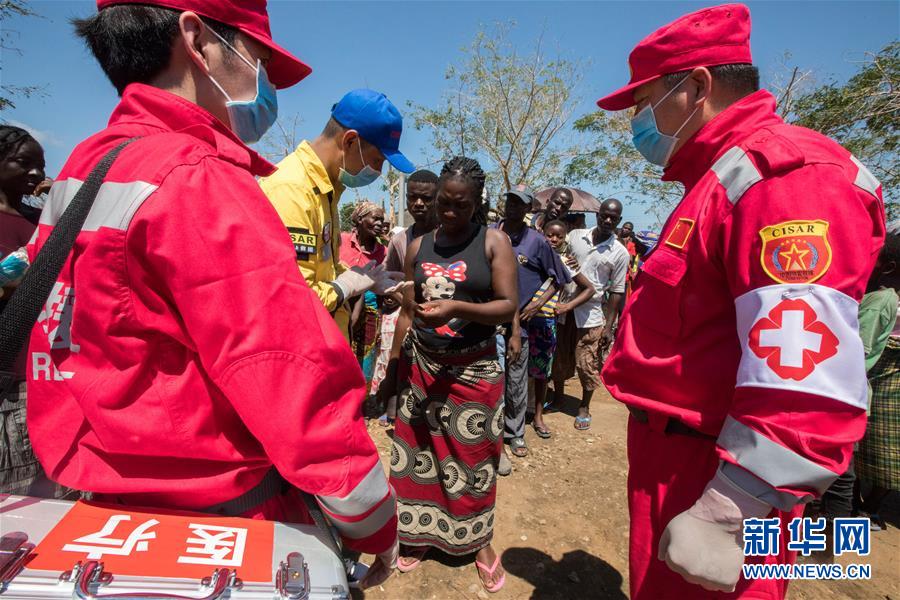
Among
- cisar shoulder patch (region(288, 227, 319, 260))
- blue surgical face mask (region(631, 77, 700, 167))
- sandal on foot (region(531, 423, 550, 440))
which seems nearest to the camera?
blue surgical face mask (region(631, 77, 700, 167))

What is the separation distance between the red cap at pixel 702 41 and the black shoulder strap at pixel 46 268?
1.55m

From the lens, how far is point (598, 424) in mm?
5285

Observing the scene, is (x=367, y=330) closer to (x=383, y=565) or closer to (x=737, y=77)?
(x=383, y=565)

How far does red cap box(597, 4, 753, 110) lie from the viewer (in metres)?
1.45

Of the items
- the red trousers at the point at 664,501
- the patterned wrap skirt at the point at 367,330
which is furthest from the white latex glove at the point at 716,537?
the patterned wrap skirt at the point at 367,330

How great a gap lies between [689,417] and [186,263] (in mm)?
1329

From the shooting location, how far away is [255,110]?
1235 millimetres

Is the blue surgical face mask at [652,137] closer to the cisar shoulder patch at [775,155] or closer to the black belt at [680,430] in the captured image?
the cisar shoulder patch at [775,155]

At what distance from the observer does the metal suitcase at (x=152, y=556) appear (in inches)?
28.3

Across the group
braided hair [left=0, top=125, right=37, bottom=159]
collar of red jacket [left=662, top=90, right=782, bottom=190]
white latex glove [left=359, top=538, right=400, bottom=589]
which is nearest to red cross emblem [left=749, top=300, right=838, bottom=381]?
collar of red jacket [left=662, top=90, right=782, bottom=190]

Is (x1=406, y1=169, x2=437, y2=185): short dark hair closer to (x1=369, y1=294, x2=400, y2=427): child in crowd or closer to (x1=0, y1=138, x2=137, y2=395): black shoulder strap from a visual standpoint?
(x1=369, y1=294, x2=400, y2=427): child in crowd

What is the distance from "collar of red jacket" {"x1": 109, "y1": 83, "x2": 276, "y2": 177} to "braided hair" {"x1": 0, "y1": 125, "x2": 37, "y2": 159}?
8.49ft

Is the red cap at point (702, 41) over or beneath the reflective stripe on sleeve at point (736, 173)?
over

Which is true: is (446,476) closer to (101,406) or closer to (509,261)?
(509,261)
